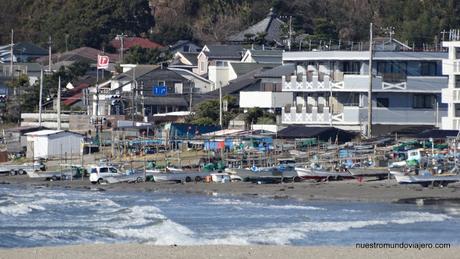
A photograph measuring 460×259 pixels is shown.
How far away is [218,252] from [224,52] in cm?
7193

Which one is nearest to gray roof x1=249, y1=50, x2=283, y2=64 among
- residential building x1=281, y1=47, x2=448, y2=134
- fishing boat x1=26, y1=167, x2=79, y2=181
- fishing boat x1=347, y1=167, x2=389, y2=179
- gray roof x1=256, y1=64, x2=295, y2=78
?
gray roof x1=256, y1=64, x2=295, y2=78

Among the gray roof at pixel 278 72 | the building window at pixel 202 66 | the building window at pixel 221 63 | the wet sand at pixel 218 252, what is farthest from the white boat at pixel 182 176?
the building window at pixel 202 66

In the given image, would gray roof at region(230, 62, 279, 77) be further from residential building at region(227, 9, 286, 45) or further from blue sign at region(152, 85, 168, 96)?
residential building at region(227, 9, 286, 45)

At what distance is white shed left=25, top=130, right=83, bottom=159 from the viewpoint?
237 feet

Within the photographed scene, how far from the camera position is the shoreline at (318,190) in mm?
45281

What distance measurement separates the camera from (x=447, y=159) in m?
50.4

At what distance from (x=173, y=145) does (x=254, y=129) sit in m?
4.68

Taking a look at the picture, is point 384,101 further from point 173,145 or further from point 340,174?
point 340,174

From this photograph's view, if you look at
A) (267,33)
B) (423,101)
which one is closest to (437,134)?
(423,101)

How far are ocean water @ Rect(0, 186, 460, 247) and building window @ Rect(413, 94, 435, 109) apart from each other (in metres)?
19.4

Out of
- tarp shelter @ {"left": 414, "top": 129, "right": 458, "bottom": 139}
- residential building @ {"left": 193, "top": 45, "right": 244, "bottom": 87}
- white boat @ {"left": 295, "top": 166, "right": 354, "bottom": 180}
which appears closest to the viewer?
white boat @ {"left": 295, "top": 166, "right": 354, "bottom": 180}

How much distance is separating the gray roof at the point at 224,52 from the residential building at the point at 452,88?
36.6 meters

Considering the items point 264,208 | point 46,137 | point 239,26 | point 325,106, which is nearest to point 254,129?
point 325,106

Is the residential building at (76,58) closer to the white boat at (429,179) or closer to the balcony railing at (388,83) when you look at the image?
the balcony railing at (388,83)
